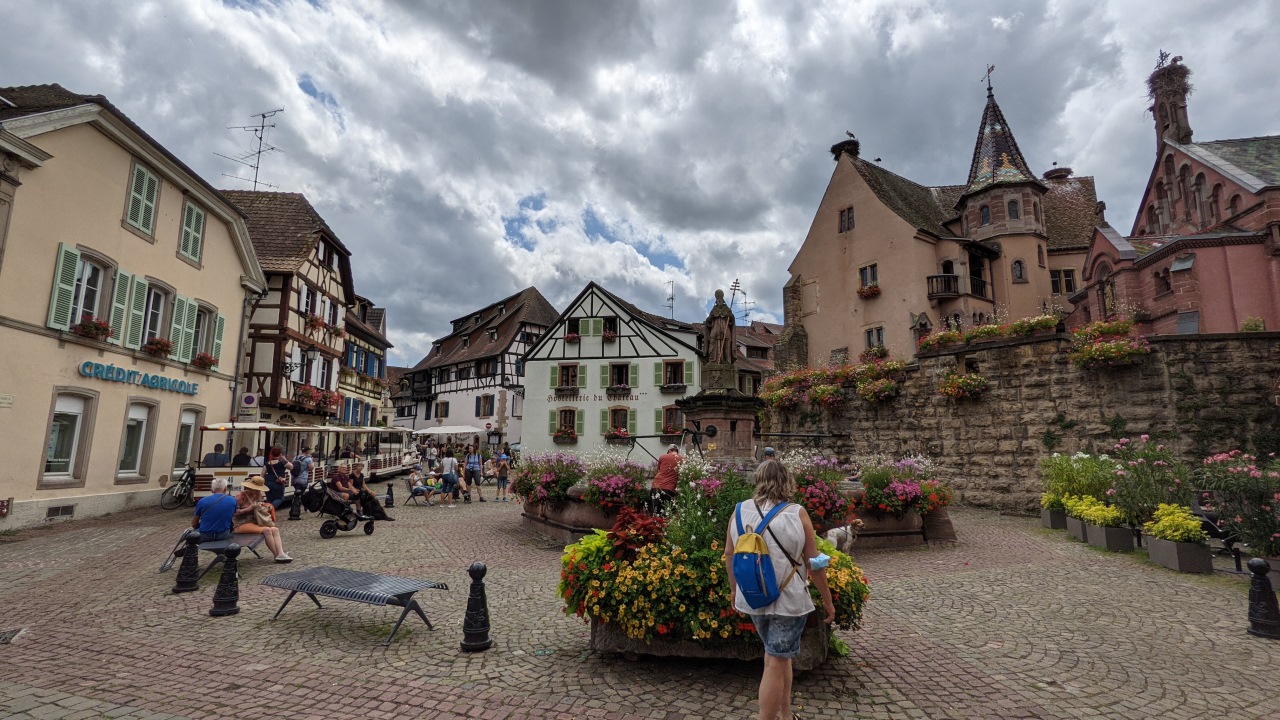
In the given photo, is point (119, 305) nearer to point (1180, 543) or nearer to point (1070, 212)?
point (1180, 543)

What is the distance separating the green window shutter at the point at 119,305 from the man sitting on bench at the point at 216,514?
339 inches

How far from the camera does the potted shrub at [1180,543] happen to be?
7883mm

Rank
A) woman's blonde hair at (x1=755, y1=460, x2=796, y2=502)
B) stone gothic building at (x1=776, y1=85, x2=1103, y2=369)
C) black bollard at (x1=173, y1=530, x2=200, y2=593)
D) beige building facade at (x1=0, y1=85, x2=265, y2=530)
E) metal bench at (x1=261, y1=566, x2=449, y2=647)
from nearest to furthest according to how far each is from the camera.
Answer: woman's blonde hair at (x1=755, y1=460, x2=796, y2=502) < metal bench at (x1=261, y1=566, x2=449, y2=647) < black bollard at (x1=173, y1=530, x2=200, y2=593) < beige building facade at (x1=0, y1=85, x2=265, y2=530) < stone gothic building at (x1=776, y1=85, x2=1103, y2=369)

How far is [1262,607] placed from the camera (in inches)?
214

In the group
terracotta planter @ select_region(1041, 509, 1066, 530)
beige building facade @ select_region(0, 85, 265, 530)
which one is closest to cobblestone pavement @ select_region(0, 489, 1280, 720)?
terracotta planter @ select_region(1041, 509, 1066, 530)

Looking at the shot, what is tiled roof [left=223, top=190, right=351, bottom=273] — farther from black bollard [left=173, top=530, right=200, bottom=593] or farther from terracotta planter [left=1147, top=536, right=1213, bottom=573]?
terracotta planter [left=1147, top=536, right=1213, bottom=573]

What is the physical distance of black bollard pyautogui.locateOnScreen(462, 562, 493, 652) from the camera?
504 centimetres

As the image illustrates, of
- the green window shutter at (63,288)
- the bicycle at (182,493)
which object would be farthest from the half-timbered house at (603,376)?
the green window shutter at (63,288)

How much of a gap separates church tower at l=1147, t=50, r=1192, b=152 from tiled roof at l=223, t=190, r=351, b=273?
38.8m

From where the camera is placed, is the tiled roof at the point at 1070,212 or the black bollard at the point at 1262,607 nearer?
the black bollard at the point at 1262,607

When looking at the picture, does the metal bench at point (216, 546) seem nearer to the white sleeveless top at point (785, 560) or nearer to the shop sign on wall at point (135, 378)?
the white sleeveless top at point (785, 560)

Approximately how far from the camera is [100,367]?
1345 centimetres

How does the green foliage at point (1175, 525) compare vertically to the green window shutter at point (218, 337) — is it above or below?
below

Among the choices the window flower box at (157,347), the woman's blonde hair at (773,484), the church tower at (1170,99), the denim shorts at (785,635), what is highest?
the church tower at (1170,99)
